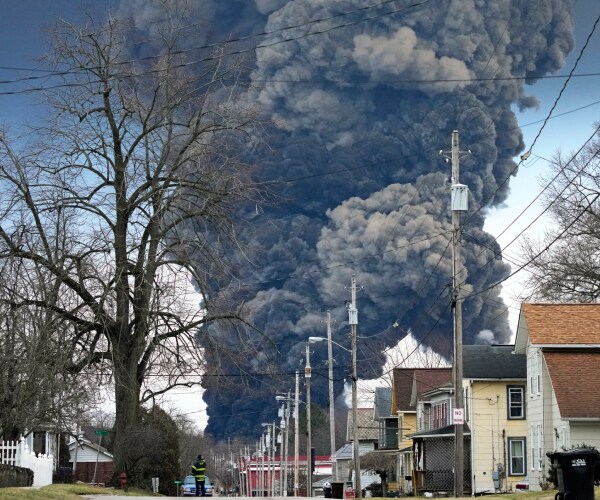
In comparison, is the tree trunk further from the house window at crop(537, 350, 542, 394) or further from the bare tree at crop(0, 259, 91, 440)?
the house window at crop(537, 350, 542, 394)

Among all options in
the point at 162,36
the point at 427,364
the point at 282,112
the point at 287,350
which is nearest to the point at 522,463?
the point at 162,36

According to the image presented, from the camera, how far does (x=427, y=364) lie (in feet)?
406

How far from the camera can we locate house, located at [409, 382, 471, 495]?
60406mm

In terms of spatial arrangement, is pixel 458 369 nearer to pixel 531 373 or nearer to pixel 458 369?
pixel 458 369

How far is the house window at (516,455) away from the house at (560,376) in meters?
5.84

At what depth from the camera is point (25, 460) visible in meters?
36.1

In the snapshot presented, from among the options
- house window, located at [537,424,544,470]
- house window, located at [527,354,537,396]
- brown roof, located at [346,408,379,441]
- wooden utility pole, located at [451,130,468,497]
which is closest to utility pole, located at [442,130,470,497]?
wooden utility pole, located at [451,130,468,497]

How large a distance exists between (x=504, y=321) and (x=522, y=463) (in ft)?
376

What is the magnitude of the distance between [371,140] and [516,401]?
407ft

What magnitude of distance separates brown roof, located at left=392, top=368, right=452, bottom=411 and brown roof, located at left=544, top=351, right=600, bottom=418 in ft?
89.5

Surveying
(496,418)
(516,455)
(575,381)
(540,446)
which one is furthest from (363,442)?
(575,381)

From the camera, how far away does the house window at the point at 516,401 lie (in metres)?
56.4

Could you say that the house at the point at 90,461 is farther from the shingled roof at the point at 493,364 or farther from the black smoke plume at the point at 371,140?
the black smoke plume at the point at 371,140

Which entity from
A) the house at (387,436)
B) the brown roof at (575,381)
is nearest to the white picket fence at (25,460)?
the brown roof at (575,381)
